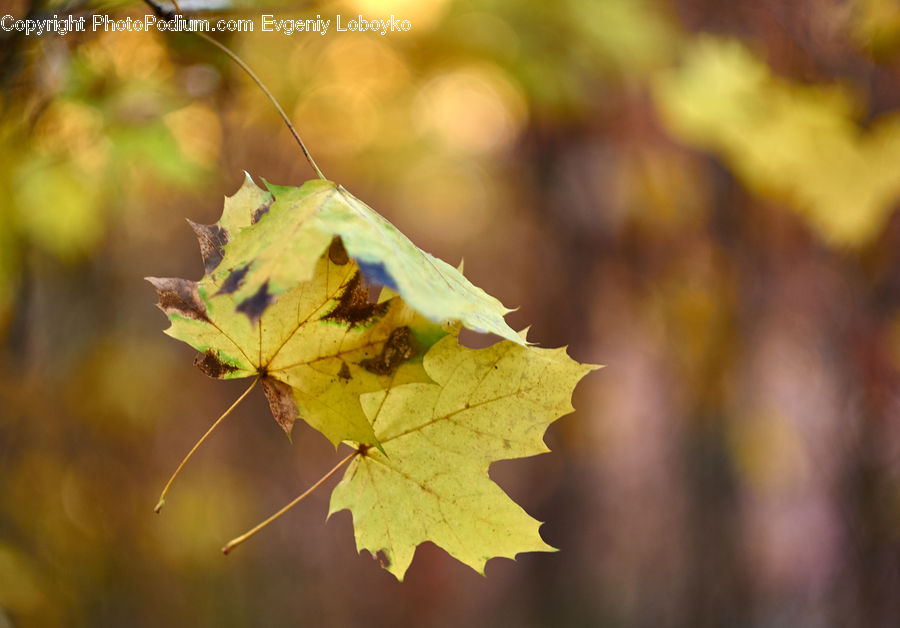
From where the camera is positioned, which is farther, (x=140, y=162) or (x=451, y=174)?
(x=451, y=174)

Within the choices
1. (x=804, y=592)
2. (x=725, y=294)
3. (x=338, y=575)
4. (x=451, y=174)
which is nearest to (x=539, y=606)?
(x=338, y=575)

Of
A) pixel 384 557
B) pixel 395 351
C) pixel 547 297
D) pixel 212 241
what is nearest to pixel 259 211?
pixel 212 241

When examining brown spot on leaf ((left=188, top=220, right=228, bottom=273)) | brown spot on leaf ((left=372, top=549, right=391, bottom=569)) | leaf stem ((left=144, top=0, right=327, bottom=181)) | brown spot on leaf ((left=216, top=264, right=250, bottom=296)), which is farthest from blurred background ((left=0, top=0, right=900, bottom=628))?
brown spot on leaf ((left=372, top=549, right=391, bottom=569))

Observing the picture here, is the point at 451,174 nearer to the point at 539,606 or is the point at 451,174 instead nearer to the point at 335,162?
the point at 335,162

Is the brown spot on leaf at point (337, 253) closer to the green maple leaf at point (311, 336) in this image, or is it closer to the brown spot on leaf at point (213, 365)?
the green maple leaf at point (311, 336)

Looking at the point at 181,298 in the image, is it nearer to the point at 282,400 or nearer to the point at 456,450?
the point at 282,400

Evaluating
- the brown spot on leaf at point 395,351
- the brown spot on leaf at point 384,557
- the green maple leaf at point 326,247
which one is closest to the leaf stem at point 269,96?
the green maple leaf at point 326,247
